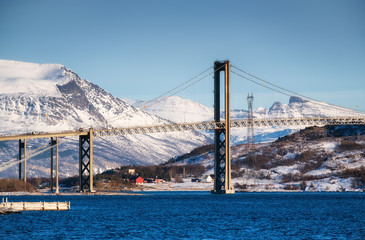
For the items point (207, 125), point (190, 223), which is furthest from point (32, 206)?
point (207, 125)

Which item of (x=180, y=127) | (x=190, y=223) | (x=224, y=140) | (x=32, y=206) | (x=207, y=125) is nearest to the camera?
(x=190, y=223)

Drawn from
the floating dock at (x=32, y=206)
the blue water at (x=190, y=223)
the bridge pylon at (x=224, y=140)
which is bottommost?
the blue water at (x=190, y=223)

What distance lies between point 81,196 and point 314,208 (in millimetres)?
67052

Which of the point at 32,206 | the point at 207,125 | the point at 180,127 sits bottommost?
the point at 32,206

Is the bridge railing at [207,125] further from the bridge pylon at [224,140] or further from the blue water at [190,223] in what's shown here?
the blue water at [190,223]

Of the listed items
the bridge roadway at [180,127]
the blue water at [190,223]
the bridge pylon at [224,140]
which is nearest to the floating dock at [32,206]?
the blue water at [190,223]

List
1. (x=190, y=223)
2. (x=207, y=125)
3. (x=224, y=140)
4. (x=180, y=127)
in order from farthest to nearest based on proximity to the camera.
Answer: (x=180, y=127)
(x=207, y=125)
(x=224, y=140)
(x=190, y=223)

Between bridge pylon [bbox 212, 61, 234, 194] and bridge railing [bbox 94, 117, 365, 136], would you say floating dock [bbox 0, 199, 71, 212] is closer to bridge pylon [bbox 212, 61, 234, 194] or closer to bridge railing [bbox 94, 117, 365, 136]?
bridge railing [bbox 94, 117, 365, 136]

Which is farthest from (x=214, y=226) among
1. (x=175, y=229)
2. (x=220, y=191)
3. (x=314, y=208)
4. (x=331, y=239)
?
(x=220, y=191)

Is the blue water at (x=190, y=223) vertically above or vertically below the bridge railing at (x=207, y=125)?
below

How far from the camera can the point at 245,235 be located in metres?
69.0

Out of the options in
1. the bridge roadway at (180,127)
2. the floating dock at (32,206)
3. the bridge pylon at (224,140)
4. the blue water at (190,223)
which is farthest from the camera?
the bridge roadway at (180,127)

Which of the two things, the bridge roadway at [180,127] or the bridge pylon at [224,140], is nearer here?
the bridge pylon at [224,140]

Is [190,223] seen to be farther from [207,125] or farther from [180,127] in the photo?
[180,127]
